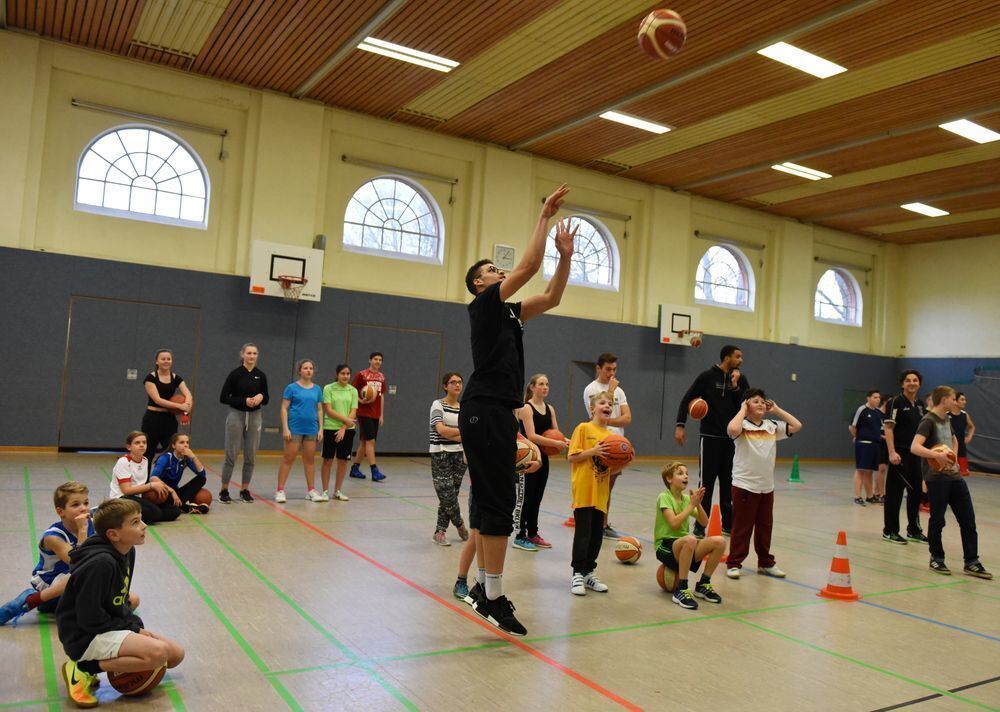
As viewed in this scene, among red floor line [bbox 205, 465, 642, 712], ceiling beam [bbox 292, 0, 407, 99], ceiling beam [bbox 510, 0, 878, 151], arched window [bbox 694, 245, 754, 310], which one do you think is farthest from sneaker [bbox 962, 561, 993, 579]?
arched window [bbox 694, 245, 754, 310]

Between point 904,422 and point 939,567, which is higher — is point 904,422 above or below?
above

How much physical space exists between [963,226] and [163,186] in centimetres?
1864

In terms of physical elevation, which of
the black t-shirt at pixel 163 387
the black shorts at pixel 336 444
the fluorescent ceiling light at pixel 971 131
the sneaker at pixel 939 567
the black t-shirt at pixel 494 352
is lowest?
the sneaker at pixel 939 567

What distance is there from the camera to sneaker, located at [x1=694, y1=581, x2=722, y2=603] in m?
5.10

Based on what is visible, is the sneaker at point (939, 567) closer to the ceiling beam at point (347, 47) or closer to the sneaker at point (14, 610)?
the sneaker at point (14, 610)

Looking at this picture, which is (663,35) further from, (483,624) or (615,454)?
(483,624)

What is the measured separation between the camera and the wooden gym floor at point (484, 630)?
3307mm

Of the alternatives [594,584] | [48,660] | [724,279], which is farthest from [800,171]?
[48,660]

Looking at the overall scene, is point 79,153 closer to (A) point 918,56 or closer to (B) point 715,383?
(B) point 715,383

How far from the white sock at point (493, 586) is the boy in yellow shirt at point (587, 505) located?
1279 millimetres

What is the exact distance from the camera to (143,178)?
12.2 m

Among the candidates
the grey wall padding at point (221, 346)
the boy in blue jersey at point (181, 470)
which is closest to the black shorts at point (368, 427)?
the grey wall padding at point (221, 346)

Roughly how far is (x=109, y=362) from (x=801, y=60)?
11265 millimetres

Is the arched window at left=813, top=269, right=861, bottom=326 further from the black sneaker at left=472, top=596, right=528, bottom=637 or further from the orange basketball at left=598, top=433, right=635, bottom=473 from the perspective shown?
the black sneaker at left=472, top=596, right=528, bottom=637
